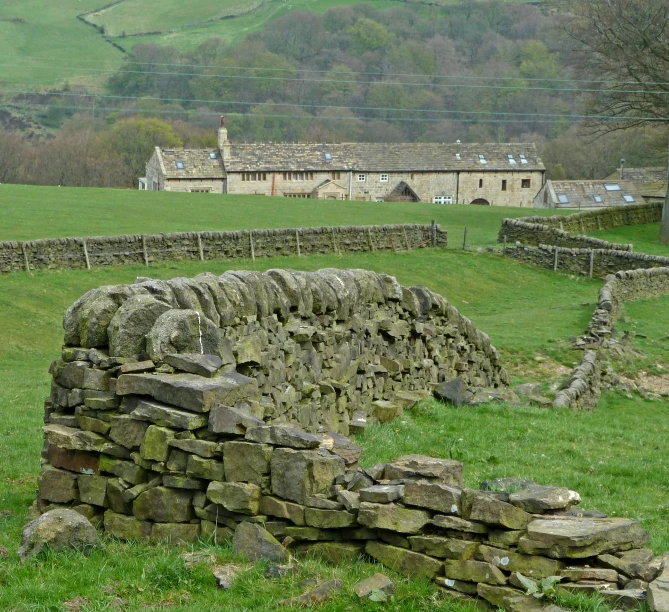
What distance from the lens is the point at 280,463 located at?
8.25 metres

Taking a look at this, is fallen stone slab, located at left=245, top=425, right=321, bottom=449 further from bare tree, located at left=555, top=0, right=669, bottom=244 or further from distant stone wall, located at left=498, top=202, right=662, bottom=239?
bare tree, located at left=555, top=0, right=669, bottom=244

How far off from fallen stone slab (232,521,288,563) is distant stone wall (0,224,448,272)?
25.5m

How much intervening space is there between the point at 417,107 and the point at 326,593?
18064 cm

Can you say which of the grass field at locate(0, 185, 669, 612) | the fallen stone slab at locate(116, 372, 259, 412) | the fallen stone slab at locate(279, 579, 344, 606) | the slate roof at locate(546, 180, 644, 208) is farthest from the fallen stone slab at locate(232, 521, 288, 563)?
the slate roof at locate(546, 180, 644, 208)

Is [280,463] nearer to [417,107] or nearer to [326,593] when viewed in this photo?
[326,593]

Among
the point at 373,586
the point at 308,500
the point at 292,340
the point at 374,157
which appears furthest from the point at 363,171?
the point at 373,586

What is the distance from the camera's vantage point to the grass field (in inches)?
300

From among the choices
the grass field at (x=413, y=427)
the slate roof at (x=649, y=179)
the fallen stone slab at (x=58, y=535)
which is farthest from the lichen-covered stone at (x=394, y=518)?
the slate roof at (x=649, y=179)

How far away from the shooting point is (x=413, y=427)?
14477 millimetres

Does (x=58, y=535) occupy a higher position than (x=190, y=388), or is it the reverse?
(x=190, y=388)

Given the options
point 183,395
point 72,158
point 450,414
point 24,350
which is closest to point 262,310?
point 183,395

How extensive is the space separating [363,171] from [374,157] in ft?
7.24

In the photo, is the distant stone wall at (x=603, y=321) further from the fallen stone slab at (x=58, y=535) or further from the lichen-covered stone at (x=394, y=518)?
the fallen stone slab at (x=58, y=535)

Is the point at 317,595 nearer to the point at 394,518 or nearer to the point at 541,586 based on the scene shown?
the point at 394,518
